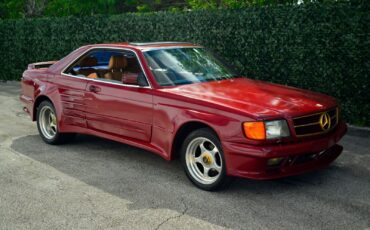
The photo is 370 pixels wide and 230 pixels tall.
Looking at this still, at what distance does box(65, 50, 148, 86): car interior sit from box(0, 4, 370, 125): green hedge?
3717 millimetres

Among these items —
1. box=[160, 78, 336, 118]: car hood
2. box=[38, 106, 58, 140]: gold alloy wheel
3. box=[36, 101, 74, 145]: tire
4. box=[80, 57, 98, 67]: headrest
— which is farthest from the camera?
box=[38, 106, 58, 140]: gold alloy wheel

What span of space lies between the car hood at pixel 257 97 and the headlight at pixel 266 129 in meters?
0.08

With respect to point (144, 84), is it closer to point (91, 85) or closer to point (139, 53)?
point (139, 53)

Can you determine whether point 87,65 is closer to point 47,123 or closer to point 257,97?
point 47,123

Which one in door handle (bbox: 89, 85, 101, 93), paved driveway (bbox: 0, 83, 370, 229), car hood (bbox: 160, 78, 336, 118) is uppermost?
car hood (bbox: 160, 78, 336, 118)

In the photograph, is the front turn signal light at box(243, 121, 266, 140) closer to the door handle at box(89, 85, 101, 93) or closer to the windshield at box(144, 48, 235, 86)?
the windshield at box(144, 48, 235, 86)

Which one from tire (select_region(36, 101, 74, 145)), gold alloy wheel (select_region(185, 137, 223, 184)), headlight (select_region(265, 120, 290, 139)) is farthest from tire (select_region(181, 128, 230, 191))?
tire (select_region(36, 101, 74, 145))

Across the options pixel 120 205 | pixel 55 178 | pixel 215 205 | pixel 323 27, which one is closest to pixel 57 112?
pixel 55 178

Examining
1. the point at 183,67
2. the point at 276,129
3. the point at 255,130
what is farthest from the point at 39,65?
the point at 276,129

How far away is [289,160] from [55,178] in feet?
8.90

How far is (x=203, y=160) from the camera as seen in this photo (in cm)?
516

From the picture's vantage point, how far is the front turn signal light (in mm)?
4598

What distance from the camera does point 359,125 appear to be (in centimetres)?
833

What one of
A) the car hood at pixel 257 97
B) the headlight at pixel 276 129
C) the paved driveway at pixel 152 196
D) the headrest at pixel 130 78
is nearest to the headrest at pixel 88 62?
the paved driveway at pixel 152 196
